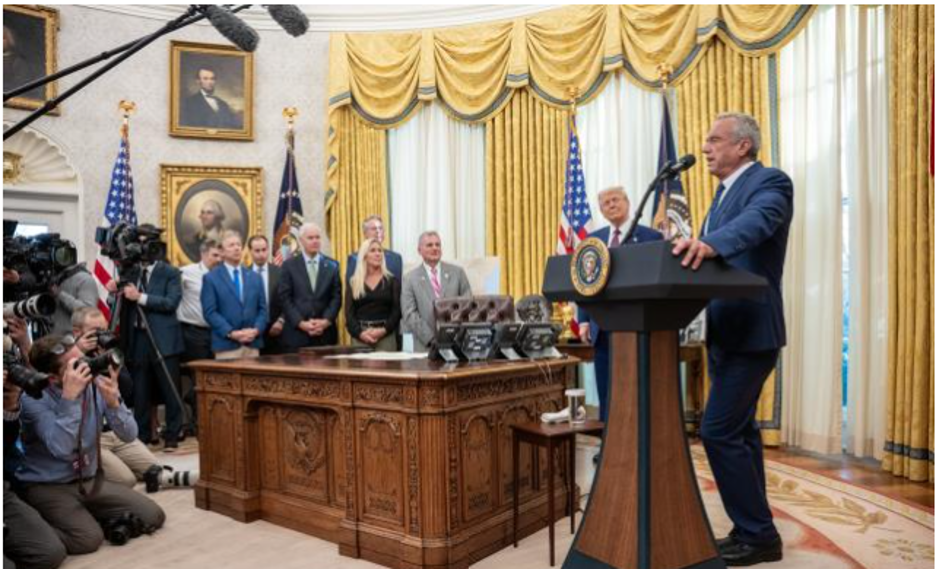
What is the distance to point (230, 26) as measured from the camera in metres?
2.68

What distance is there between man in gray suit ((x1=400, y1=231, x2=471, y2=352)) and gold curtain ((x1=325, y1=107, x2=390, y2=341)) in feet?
9.05

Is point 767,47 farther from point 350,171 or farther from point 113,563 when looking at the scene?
point 113,563

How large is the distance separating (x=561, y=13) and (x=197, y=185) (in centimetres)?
427

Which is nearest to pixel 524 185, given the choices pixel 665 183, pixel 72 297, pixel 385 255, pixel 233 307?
pixel 665 183

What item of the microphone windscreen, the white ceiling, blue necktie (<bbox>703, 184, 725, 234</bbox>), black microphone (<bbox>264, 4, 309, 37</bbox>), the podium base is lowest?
the podium base

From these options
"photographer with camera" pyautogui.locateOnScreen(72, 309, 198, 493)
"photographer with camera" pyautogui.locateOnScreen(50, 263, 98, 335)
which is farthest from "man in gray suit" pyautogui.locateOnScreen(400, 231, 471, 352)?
"photographer with camera" pyautogui.locateOnScreen(50, 263, 98, 335)

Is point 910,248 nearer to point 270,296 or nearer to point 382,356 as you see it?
point 382,356

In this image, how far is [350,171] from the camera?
8.23 m

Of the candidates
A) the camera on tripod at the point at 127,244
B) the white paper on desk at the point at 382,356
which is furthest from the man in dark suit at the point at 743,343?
the camera on tripod at the point at 127,244

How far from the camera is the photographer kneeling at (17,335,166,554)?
3205mm

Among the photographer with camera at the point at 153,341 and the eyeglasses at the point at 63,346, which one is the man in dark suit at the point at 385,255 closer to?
the photographer with camera at the point at 153,341

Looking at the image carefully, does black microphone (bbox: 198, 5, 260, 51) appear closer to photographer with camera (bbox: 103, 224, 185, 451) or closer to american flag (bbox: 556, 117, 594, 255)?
photographer with camera (bbox: 103, 224, 185, 451)

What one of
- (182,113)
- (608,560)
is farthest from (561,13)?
(608,560)

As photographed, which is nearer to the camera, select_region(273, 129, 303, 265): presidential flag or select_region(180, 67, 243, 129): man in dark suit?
select_region(273, 129, 303, 265): presidential flag
